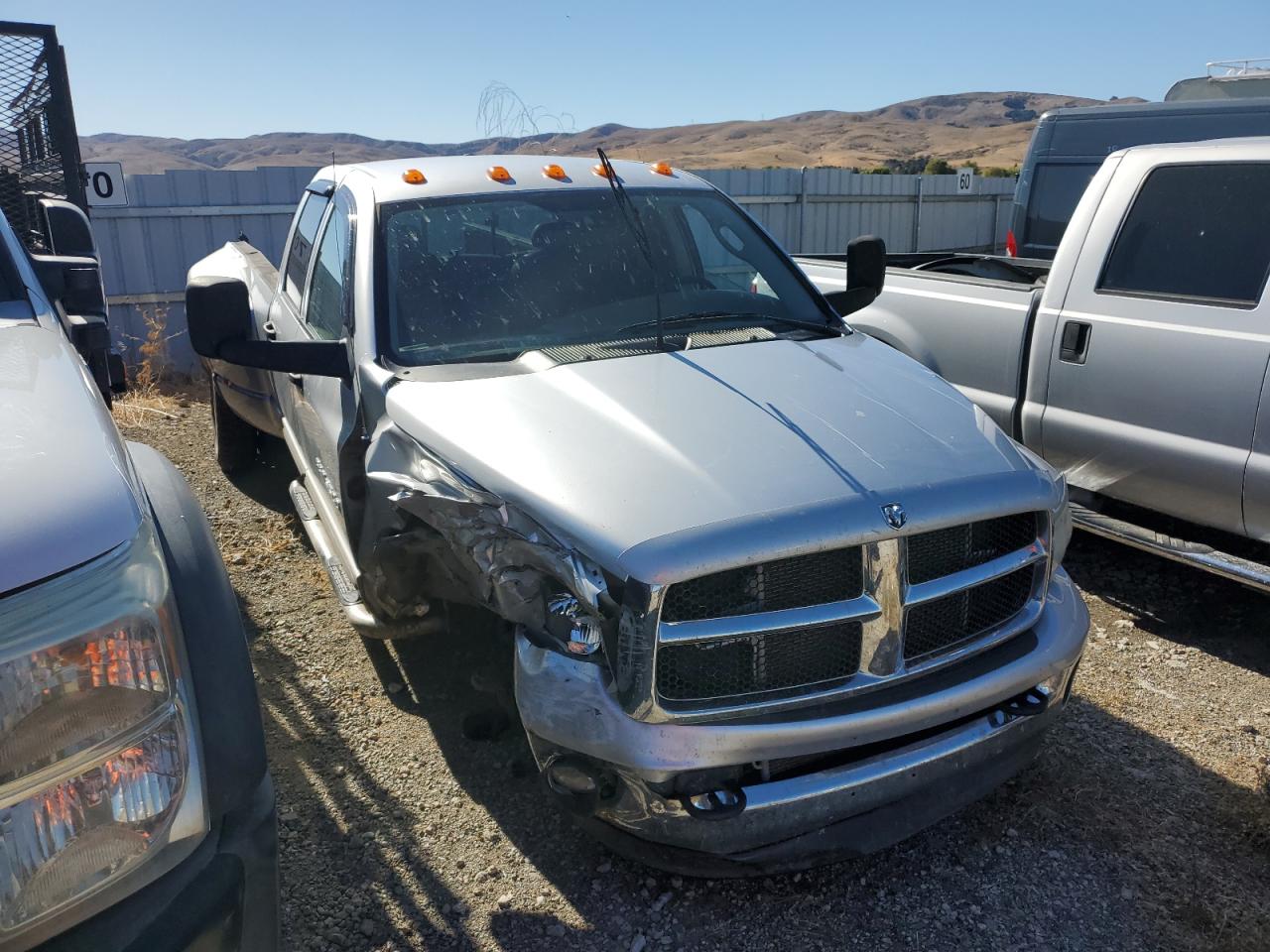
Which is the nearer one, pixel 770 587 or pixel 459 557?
pixel 770 587

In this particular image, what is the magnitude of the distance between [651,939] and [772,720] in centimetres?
72

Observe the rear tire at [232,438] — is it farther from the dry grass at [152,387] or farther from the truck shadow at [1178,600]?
the truck shadow at [1178,600]

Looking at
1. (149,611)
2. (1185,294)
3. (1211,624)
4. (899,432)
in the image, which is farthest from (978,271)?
(149,611)

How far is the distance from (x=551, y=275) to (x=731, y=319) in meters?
0.68

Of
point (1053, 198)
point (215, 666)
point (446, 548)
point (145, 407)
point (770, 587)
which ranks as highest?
point (1053, 198)

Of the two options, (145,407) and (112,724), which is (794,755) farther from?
(145,407)

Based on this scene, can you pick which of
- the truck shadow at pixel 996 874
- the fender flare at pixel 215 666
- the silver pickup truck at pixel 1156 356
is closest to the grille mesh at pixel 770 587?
the truck shadow at pixel 996 874

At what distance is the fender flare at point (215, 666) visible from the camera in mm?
1786

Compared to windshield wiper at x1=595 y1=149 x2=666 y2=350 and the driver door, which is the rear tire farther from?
windshield wiper at x1=595 y1=149 x2=666 y2=350

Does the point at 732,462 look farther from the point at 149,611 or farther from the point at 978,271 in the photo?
the point at 978,271

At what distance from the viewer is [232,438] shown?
21.2 feet

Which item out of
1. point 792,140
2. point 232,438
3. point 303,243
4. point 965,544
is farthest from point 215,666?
point 792,140

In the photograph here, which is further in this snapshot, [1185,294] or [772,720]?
[1185,294]

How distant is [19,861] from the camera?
57.2 inches
